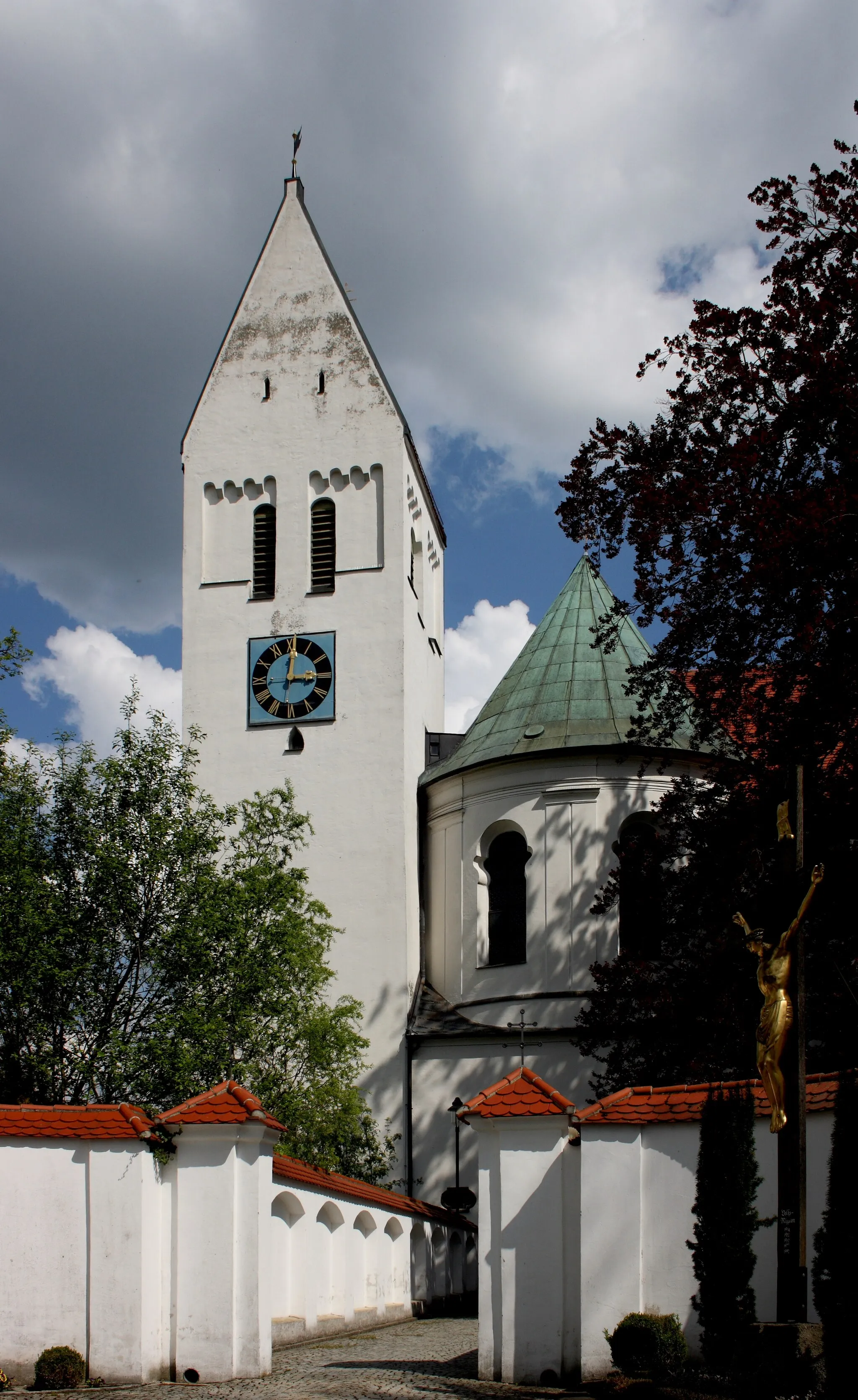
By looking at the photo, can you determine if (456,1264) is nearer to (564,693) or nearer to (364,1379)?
(564,693)

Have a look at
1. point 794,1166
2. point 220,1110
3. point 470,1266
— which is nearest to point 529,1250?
point 220,1110

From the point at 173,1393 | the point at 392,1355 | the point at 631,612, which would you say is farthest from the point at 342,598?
the point at 173,1393

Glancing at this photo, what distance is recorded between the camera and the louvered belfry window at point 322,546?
30.6 meters

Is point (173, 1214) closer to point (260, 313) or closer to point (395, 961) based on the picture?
point (395, 961)

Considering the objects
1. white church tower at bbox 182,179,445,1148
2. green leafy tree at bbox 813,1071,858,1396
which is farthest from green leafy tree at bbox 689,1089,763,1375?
white church tower at bbox 182,179,445,1148

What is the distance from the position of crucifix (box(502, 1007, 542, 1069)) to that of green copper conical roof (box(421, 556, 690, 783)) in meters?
4.78

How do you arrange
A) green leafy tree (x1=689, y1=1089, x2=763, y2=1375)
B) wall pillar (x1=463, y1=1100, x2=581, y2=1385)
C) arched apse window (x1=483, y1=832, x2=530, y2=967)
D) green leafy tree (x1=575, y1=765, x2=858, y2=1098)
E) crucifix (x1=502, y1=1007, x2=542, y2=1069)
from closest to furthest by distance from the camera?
green leafy tree (x1=689, y1=1089, x2=763, y2=1375) → wall pillar (x1=463, y1=1100, x2=581, y2=1385) → green leafy tree (x1=575, y1=765, x2=858, y2=1098) → crucifix (x1=502, y1=1007, x2=542, y2=1069) → arched apse window (x1=483, y1=832, x2=530, y2=967)

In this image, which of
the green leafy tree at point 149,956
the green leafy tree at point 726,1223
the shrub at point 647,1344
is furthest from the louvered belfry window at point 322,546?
the green leafy tree at point 726,1223

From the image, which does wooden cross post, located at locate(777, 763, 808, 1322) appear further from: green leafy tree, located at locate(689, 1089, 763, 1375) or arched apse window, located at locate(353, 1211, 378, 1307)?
arched apse window, located at locate(353, 1211, 378, 1307)

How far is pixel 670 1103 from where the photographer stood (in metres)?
13.1

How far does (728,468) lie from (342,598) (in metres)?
14.9

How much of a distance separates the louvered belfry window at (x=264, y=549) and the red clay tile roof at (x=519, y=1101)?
18.1m

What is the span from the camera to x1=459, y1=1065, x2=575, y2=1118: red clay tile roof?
44.4 ft

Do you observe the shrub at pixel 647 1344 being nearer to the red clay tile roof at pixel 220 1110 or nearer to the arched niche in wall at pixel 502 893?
the red clay tile roof at pixel 220 1110
